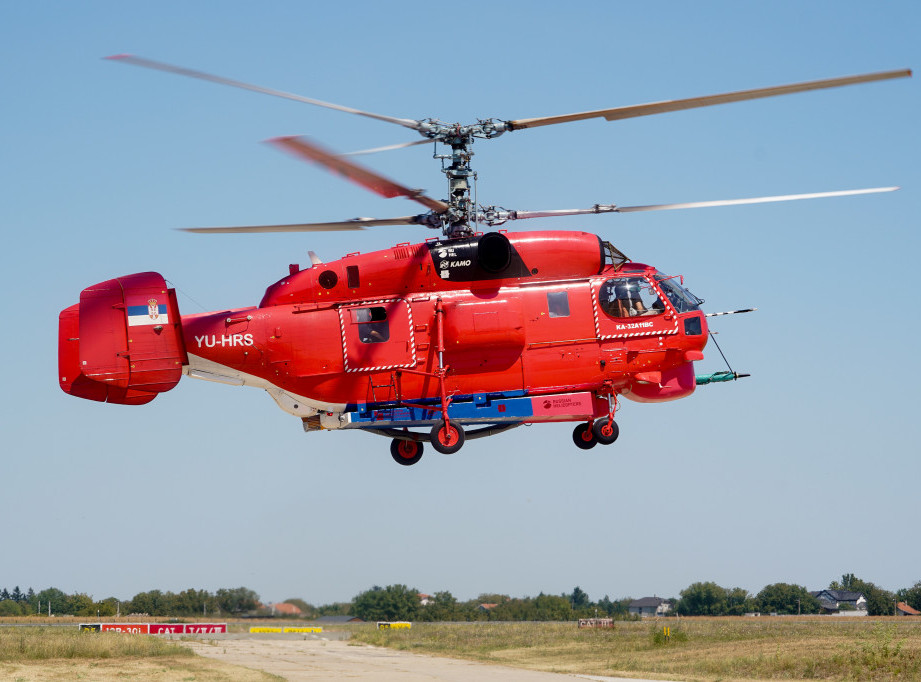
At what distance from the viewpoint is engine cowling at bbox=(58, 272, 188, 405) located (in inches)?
891

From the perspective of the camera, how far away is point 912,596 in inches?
3524

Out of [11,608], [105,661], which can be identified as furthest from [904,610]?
[105,661]

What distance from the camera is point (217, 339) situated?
2306 cm

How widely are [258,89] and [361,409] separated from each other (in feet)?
26.8

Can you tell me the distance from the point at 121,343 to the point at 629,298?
11.2 meters

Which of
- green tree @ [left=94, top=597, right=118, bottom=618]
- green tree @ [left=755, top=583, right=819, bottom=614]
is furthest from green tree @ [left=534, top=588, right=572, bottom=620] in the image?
green tree @ [left=94, top=597, right=118, bottom=618]

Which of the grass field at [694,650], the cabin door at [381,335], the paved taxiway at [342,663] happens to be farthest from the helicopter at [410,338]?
the grass field at [694,650]

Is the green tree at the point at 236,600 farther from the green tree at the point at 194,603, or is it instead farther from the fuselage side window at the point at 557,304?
the fuselage side window at the point at 557,304

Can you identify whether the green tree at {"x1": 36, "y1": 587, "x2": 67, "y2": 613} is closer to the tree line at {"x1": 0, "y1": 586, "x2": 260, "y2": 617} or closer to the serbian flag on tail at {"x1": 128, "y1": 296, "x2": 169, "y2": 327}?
the tree line at {"x1": 0, "y1": 586, "x2": 260, "y2": 617}

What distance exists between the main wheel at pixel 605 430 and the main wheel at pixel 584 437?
24cm

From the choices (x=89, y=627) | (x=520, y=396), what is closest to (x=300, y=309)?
(x=520, y=396)

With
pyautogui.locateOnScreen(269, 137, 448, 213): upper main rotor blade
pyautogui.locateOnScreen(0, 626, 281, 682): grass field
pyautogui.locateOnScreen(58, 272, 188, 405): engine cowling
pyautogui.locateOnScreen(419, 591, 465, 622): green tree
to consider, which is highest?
pyautogui.locateOnScreen(269, 137, 448, 213): upper main rotor blade

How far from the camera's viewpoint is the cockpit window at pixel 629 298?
77.0 feet

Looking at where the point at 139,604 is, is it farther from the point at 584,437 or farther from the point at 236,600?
the point at 584,437
